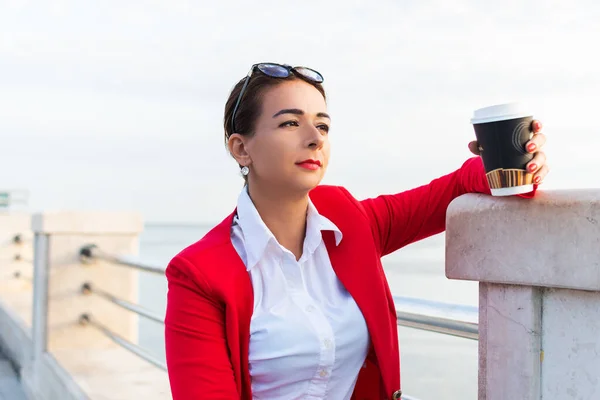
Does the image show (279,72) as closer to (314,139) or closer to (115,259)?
(314,139)

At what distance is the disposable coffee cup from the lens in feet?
4.50

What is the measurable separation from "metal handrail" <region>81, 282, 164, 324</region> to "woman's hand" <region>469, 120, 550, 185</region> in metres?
2.13

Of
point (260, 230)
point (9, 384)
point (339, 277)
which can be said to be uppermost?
point (260, 230)

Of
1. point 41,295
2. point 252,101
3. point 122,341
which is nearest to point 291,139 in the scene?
point 252,101

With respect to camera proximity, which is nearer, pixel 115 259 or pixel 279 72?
pixel 279 72

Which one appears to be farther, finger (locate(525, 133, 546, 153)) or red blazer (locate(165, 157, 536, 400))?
red blazer (locate(165, 157, 536, 400))

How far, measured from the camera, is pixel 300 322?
1716mm

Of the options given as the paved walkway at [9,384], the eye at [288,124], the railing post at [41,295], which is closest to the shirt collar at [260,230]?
the eye at [288,124]

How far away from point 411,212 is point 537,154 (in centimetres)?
55

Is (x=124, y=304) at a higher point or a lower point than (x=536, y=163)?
lower

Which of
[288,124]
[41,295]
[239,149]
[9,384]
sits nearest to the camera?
[288,124]

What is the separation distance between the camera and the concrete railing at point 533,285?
4.38 feet

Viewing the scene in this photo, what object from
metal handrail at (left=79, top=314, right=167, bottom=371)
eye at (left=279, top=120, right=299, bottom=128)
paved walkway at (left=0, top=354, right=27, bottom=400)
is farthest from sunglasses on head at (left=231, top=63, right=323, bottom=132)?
paved walkway at (left=0, top=354, right=27, bottom=400)

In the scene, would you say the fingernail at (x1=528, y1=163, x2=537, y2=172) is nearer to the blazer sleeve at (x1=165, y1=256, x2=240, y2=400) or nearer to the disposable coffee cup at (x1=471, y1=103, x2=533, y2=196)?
the disposable coffee cup at (x1=471, y1=103, x2=533, y2=196)
